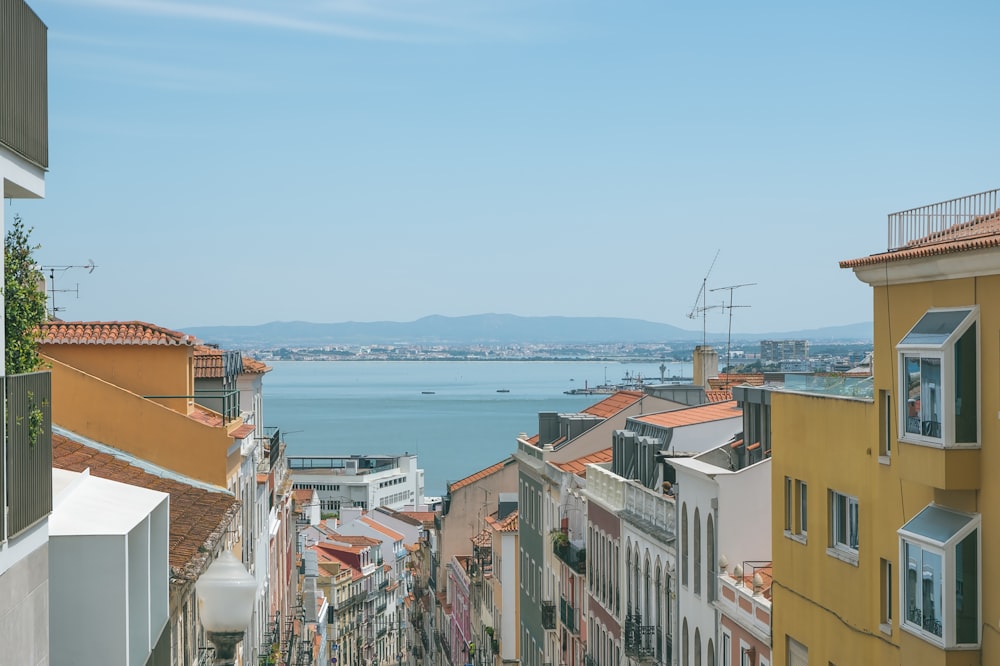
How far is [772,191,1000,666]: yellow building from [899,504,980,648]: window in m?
0.02

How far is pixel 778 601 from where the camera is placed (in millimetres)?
22922

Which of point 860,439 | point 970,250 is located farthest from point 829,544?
point 970,250

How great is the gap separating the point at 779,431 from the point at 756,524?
3200 millimetres

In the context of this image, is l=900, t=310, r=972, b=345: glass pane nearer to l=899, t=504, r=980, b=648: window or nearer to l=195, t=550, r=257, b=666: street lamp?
l=899, t=504, r=980, b=648: window

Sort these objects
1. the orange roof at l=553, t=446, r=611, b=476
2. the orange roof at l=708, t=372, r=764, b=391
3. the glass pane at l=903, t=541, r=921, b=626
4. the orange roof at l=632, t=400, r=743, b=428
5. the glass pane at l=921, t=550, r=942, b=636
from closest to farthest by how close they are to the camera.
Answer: the glass pane at l=921, t=550, r=942, b=636, the glass pane at l=903, t=541, r=921, b=626, the orange roof at l=632, t=400, r=743, b=428, the orange roof at l=553, t=446, r=611, b=476, the orange roof at l=708, t=372, r=764, b=391

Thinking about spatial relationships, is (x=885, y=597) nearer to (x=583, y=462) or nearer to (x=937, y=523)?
(x=937, y=523)

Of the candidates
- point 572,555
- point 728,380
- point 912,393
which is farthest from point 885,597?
point 728,380

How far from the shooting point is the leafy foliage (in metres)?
9.93

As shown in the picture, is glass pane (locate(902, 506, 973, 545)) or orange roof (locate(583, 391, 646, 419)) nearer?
glass pane (locate(902, 506, 973, 545))

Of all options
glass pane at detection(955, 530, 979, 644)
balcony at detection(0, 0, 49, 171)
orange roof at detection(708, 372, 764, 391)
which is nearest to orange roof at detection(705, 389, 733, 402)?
orange roof at detection(708, 372, 764, 391)

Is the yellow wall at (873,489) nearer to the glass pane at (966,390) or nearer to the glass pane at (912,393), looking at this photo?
the glass pane at (966,390)

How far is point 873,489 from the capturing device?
62.2 ft

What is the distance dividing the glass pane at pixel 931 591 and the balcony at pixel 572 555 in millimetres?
24167

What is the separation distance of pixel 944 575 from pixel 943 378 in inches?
84.3
